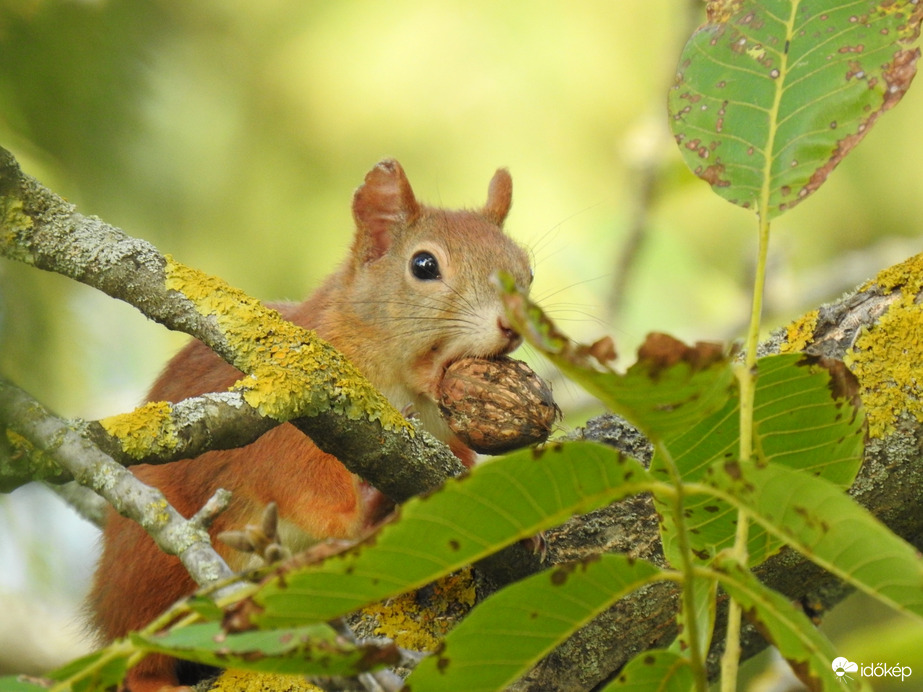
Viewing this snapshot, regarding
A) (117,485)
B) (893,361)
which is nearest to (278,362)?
(117,485)

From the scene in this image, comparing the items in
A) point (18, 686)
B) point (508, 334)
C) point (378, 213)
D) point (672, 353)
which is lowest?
point (18, 686)

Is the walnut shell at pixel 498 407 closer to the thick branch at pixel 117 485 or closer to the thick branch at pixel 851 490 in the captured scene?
the thick branch at pixel 851 490

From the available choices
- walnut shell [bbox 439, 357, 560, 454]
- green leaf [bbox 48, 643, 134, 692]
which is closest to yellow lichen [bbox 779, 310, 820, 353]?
walnut shell [bbox 439, 357, 560, 454]

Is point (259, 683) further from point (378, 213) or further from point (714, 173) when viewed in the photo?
point (378, 213)

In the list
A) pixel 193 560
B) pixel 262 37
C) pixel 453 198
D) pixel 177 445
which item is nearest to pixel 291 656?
pixel 193 560

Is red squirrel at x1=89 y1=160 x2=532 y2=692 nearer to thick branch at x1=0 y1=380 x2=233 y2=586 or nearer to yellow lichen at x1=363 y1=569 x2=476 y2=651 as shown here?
yellow lichen at x1=363 y1=569 x2=476 y2=651

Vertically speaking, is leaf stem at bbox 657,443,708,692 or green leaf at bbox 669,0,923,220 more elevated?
green leaf at bbox 669,0,923,220

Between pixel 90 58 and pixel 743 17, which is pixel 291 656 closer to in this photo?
pixel 743 17
